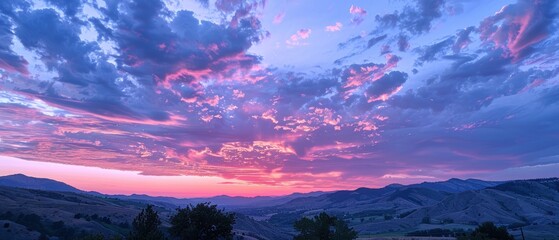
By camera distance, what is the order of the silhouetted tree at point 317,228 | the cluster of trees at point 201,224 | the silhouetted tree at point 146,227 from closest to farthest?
the silhouetted tree at point 146,227
the cluster of trees at point 201,224
the silhouetted tree at point 317,228

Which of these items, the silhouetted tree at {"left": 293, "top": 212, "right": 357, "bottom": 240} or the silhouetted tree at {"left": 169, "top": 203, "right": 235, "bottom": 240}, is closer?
the silhouetted tree at {"left": 169, "top": 203, "right": 235, "bottom": 240}

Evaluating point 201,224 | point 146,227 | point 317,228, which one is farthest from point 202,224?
point 317,228

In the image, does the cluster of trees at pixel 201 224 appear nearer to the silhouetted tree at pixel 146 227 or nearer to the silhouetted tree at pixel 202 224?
the silhouetted tree at pixel 202 224

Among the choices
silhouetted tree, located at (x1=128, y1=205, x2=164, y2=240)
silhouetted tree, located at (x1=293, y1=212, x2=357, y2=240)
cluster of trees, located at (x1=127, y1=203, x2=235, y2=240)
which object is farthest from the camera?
silhouetted tree, located at (x1=293, y1=212, x2=357, y2=240)

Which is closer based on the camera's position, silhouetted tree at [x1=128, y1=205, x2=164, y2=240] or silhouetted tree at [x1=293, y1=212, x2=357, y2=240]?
silhouetted tree at [x1=128, y1=205, x2=164, y2=240]

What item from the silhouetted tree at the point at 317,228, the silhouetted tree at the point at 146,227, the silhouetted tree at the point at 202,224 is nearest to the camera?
the silhouetted tree at the point at 146,227

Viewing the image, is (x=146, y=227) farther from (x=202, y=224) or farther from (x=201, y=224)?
(x=202, y=224)

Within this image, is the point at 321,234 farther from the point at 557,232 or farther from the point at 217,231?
the point at 557,232

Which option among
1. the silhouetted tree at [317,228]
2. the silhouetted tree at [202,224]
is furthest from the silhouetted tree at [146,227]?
the silhouetted tree at [317,228]

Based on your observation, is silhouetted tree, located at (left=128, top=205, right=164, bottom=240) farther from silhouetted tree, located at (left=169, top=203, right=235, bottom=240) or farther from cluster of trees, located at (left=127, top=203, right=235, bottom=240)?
silhouetted tree, located at (left=169, top=203, right=235, bottom=240)

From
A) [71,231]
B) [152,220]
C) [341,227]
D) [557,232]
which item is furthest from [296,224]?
[557,232]

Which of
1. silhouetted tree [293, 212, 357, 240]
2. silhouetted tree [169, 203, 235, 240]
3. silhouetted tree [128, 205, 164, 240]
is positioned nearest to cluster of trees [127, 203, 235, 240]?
silhouetted tree [169, 203, 235, 240]

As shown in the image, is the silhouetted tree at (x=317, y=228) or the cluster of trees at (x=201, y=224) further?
the silhouetted tree at (x=317, y=228)

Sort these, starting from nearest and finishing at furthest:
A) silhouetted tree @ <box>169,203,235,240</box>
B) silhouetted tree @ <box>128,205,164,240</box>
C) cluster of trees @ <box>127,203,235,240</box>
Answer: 1. silhouetted tree @ <box>128,205,164,240</box>
2. cluster of trees @ <box>127,203,235,240</box>
3. silhouetted tree @ <box>169,203,235,240</box>
